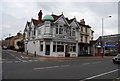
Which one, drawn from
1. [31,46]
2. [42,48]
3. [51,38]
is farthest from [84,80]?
[31,46]

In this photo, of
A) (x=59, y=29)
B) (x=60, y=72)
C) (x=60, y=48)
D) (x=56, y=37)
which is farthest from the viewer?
(x=59, y=29)

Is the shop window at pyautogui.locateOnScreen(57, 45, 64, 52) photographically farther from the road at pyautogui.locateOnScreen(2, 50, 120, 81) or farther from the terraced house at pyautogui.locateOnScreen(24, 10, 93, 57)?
the road at pyautogui.locateOnScreen(2, 50, 120, 81)

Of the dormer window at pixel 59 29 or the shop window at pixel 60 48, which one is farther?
the dormer window at pixel 59 29

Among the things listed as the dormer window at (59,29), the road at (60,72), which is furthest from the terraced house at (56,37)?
the road at (60,72)

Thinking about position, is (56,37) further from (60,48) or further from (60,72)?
(60,72)

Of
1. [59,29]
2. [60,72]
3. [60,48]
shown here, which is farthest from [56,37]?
[60,72]

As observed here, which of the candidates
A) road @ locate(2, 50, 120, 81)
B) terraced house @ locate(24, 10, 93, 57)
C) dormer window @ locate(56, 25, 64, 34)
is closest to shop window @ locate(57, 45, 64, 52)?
terraced house @ locate(24, 10, 93, 57)

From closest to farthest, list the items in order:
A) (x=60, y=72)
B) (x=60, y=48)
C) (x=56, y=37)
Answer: (x=60, y=72)
(x=56, y=37)
(x=60, y=48)

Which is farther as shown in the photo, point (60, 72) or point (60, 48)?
point (60, 48)

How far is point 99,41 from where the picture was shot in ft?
142

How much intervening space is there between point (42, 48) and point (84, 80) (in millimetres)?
23831

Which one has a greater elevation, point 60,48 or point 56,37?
point 56,37

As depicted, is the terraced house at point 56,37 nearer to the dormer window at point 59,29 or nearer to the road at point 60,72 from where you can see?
the dormer window at point 59,29

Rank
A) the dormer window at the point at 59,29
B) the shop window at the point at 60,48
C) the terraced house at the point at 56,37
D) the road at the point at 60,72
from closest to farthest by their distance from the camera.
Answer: the road at the point at 60,72, the terraced house at the point at 56,37, the shop window at the point at 60,48, the dormer window at the point at 59,29
